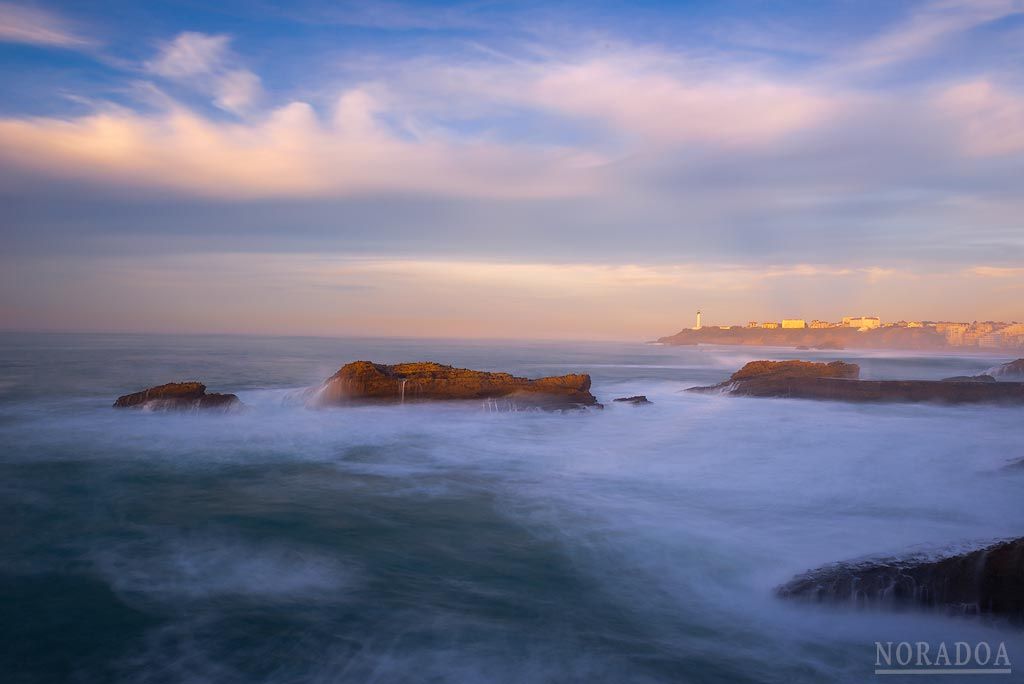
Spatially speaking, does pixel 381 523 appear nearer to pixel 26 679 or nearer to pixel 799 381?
pixel 26 679

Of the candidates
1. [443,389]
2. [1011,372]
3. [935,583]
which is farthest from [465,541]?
[1011,372]

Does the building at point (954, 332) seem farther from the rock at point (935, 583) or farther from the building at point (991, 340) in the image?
the rock at point (935, 583)

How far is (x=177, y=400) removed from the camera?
50.2ft

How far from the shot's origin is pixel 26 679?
14.1 feet

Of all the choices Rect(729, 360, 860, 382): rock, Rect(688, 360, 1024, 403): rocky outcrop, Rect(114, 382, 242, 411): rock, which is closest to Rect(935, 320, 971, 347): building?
Rect(729, 360, 860, 382): rock

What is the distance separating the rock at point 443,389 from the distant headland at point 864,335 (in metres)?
93.2

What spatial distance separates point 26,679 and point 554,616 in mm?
4016

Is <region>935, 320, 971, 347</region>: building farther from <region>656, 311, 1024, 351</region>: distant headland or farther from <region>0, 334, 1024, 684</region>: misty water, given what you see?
<region>0, 334, 1024, 684</region>: misty water

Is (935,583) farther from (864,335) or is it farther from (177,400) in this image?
(864,335)

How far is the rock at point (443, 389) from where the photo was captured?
17234 mm

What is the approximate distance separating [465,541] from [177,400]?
1133 cm

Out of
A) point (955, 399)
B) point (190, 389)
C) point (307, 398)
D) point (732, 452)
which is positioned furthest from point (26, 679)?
point (955, 399)

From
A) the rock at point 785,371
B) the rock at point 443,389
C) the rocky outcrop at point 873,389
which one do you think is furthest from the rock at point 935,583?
the rock at point 785,371

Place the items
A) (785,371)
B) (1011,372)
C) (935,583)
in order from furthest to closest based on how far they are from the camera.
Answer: (1011,372) < (785,371) < (935,583)
